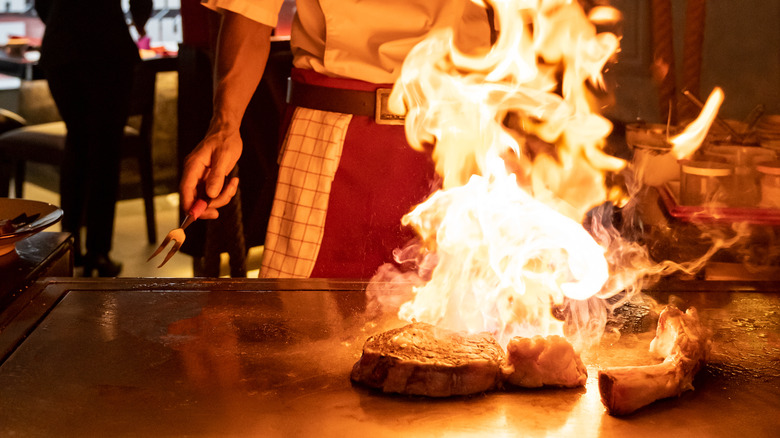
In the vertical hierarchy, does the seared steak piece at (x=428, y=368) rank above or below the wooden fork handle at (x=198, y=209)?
below

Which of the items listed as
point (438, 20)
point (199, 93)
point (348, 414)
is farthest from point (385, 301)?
point (199, 93)

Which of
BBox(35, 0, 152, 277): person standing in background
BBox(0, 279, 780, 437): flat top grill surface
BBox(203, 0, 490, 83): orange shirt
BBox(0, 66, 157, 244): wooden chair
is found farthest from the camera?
BBox(0, 66, 157, 244): wooden chair

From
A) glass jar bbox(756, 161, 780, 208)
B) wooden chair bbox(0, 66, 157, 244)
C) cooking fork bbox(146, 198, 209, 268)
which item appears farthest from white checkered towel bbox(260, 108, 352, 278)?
wooden chair bbox(0, 66, 157, 244)

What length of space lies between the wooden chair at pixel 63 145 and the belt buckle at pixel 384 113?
14.8 feet

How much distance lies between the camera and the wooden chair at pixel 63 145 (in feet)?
22.5

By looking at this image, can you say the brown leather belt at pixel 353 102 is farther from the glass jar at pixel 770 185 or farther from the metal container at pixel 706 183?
the glass jar at pixel 770 185

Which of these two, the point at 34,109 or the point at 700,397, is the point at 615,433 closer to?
the point at 700,397

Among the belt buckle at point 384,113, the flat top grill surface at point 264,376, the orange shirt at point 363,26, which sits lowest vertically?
the flat top grill surface at point 264,376

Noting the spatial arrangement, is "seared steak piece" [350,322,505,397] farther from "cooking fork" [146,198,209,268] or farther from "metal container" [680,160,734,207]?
"metal container" [680,160,734,207]

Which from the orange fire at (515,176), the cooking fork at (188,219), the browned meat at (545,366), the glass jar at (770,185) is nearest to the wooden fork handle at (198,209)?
the cooking fork at (188,219)

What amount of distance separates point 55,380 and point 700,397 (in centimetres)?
157

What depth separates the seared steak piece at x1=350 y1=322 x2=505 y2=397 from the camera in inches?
72.4

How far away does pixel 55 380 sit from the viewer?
1864mm

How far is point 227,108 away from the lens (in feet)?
9.05
